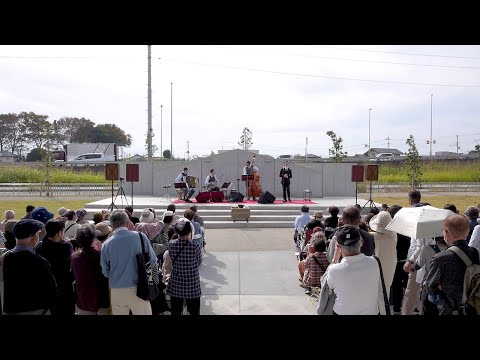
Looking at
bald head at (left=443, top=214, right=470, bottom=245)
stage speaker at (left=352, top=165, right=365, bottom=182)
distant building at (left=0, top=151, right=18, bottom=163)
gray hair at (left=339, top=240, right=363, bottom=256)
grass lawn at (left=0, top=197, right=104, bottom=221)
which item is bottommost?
grass lawn at (left=0, top=197, right=104, bottom=221)

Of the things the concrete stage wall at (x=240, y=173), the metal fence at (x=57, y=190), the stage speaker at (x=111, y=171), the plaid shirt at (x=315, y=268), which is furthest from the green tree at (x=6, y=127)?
the plaid shirt at (x=315, y=268)

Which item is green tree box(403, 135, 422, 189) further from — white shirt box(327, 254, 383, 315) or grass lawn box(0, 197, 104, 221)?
white shirt box(327, 254, 383, 315)

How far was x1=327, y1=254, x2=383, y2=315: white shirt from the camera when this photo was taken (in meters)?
3.83

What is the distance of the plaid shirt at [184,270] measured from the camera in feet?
17.9

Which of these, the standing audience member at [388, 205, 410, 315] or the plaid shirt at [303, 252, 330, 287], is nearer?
the standing audience member at [388, 205, 410, 315]

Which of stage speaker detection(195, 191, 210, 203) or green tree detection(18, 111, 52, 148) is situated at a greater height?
green tree detection(18, 111, 52, 148)

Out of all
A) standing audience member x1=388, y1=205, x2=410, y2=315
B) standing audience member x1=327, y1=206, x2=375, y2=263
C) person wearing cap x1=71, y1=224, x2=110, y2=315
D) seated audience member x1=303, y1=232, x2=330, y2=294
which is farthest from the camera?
seated audience member x1=303, y1=232, x2=330, y2=294

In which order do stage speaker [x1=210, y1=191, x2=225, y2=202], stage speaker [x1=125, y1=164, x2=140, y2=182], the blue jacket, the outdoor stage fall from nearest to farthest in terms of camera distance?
1. the blue jacket
2. the outdoor stage
3. stage speaker [x1=125, y1=164, x2=140, y2=182]
4. stage speaker [x1=210, y1=191, x2=225, y2=202]

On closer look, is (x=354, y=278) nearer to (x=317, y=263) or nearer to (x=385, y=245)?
(x=385, y=245)

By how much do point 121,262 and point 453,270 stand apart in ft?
10.4

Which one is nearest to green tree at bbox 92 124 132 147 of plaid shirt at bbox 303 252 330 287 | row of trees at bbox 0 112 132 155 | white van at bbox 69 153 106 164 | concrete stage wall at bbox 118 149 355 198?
row of trees at bbox 0 112 132 155

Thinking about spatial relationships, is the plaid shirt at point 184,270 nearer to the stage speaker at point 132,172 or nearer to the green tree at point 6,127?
the stage speaker at point 132,172
